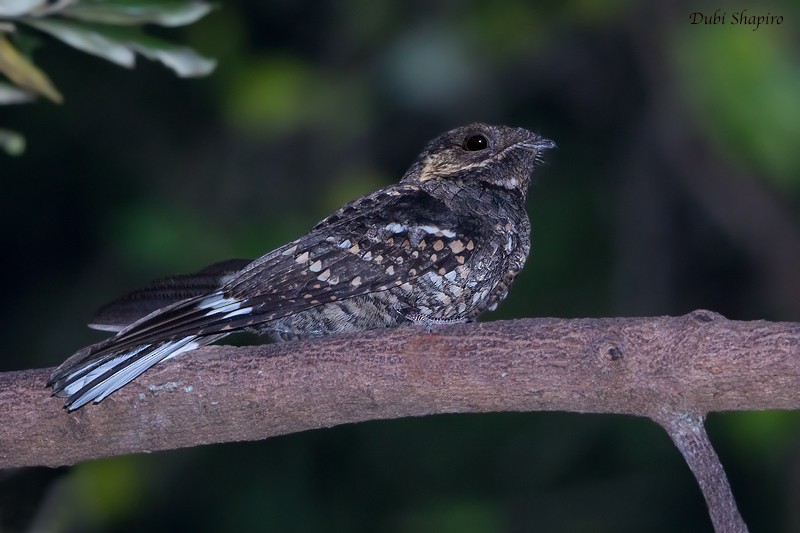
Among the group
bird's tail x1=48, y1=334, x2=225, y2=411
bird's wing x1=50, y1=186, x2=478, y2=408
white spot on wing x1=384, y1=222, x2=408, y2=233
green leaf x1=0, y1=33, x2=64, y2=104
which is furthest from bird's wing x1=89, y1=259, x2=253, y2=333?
green leaf x1=0, y1=33, x2=64, y2=104

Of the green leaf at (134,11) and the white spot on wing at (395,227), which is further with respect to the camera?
the white spot on wing at (395,227)

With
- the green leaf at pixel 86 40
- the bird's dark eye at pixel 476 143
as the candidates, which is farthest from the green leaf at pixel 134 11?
the bird's dark eye at pixel 476 143

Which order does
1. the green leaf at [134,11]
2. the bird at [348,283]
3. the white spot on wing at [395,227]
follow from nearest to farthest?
the green leaf at [134,11] → the bird at [348,283] → the white spot on wing at [395,227]

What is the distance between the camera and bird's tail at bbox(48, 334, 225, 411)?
3023mm

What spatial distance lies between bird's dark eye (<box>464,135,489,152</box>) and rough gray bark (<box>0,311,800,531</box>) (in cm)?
127

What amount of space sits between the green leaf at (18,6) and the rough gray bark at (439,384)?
100 cm

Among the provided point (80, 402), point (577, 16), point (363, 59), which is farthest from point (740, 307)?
point (80, 402)

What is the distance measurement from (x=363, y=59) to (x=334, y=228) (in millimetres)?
3109

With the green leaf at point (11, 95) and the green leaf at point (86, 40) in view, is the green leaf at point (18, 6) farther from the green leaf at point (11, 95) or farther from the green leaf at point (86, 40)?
the green leaf at point (11, 95)

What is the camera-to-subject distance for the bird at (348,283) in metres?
3.09

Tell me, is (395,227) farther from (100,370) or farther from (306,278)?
(100,370)

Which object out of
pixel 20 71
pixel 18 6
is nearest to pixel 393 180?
pixel 20 71

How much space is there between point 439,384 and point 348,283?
1.78ft

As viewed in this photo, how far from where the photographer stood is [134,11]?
3012 millimetres
